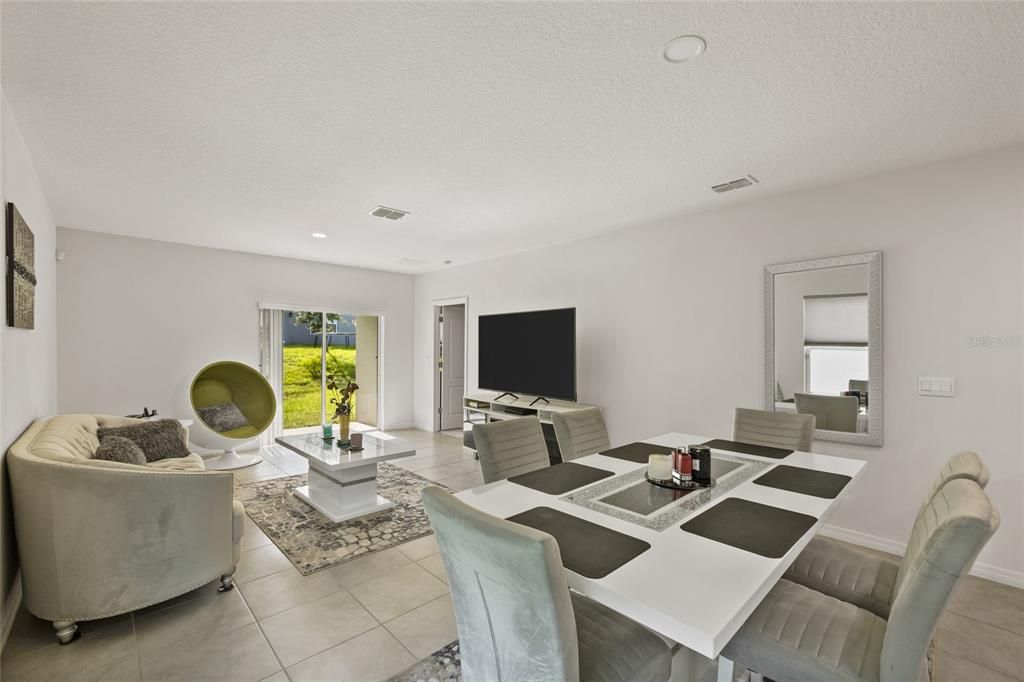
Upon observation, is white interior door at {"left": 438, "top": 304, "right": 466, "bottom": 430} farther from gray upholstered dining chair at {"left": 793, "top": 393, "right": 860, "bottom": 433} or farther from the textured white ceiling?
gray upholstered dining chair at {"left": 793, "top": 393, "right": 860, "bottom": 433}

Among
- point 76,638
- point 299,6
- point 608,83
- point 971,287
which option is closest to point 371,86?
point 299,6

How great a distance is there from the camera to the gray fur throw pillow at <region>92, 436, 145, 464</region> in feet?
9.41

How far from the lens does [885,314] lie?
3.08m

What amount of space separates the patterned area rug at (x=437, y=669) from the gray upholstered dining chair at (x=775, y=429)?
2.13 m

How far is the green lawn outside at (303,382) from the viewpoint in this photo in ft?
21.5

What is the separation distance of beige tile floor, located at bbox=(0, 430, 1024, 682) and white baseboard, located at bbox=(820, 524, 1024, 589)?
0.07m

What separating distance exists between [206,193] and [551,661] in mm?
3891

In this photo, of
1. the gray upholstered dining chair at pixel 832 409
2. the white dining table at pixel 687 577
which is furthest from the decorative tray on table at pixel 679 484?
the gray upholstered dining chair at pixel 832 409

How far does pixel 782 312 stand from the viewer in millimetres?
3498

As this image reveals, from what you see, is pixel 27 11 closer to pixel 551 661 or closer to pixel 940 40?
pixel 551 661

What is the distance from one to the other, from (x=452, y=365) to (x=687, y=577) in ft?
20.5

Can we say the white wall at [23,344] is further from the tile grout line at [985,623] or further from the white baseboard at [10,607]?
the tile grout line at [985,623]

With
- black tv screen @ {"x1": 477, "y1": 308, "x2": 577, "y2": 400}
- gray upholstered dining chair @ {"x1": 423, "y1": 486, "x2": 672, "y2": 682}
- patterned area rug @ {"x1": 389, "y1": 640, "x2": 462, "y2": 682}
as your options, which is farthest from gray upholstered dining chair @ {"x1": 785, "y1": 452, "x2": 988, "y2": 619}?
black tv screen @ {"x1": 477, "y1": 308, "x2": 577, "y2": 400}

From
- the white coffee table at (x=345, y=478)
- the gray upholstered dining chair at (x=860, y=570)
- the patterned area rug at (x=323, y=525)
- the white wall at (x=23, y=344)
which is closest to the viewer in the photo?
the gray upholstered dining chair at (x=860, y=570)
